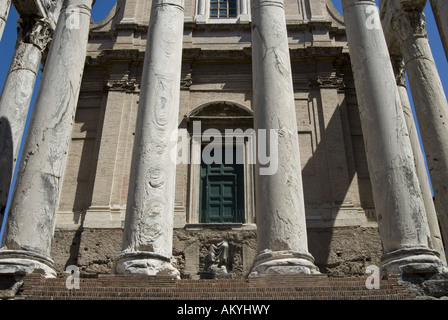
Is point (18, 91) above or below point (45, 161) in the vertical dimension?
above

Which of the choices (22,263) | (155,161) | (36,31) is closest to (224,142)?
(155,161)

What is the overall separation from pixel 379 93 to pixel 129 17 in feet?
41.6

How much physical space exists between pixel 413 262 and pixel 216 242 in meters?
7.14

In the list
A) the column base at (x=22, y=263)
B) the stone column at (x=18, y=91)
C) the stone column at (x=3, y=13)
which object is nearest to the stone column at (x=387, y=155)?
the column base at (x=22, y=263)

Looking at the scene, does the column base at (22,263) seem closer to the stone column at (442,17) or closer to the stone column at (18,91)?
the stone column at (18,91)

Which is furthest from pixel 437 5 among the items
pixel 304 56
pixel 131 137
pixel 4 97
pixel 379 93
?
pixel 4 97

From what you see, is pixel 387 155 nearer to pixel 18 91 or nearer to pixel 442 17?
pixel 442 17

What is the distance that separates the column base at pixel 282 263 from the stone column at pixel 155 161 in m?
1.70

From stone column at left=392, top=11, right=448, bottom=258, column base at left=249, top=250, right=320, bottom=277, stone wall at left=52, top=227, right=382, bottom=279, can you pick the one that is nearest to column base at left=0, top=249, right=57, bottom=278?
column base at left=249, top=250, right=320, bottom=277

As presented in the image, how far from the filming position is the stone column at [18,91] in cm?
1422

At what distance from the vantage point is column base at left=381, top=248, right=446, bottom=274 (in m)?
9.33

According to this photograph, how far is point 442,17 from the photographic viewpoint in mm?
13875

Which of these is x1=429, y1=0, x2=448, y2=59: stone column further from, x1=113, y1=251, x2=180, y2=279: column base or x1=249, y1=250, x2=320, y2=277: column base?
x1=113, y1=251, x2=180, y2=279: column base

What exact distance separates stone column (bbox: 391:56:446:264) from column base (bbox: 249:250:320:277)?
17.8 ft
